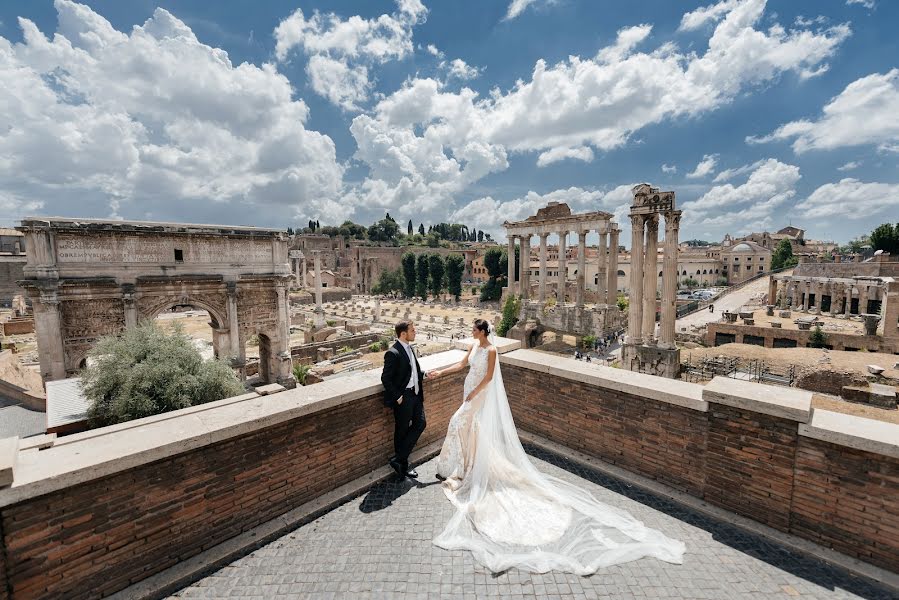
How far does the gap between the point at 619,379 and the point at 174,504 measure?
4644 millimetres

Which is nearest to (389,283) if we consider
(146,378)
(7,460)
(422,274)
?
(422,274)

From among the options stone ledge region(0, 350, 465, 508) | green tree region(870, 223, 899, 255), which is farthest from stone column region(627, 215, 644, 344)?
green tree region(870, 223, 899, 255)

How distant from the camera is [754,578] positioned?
129 inches

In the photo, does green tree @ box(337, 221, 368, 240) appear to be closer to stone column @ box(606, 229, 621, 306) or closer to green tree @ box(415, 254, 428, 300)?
green tree @ box(415, 254, 428, 300)

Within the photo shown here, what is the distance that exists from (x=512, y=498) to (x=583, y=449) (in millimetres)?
1471

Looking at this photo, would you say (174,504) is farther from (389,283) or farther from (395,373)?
(389,283)

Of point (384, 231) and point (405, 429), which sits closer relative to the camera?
point (405, 429)

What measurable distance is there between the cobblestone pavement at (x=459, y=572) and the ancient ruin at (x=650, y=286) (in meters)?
16.7

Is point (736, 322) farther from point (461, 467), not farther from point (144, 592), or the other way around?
point (144, 592)

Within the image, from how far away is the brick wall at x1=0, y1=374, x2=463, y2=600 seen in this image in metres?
2.73

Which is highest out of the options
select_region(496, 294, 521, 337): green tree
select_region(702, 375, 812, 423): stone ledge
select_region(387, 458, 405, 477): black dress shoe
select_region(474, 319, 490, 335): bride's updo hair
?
select_region(474, 319, 490, 335): bride's updo hair

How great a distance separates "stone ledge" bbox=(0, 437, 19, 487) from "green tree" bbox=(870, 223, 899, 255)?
65902 millimetres

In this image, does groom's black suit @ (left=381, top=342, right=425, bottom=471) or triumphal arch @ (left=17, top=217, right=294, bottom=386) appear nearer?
groom's black suit @ (left=381, top=342, right=425, bottom=471)

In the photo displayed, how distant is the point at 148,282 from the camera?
1525cm
